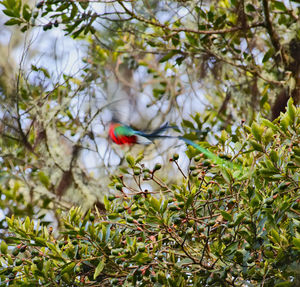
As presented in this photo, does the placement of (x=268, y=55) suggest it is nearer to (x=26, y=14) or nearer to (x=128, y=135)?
(x=128, y=135)

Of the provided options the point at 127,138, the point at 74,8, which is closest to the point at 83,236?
the point at 127,138

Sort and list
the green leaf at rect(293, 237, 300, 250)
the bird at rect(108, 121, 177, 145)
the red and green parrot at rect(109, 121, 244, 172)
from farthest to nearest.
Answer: the bird at rect(108, 121, 177, 145), the red and green parrot at rect(109, 121, 244, 172), the green leaf at rect(293, 237, 300, 250)

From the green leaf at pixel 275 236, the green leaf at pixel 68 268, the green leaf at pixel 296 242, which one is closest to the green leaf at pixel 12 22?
the green leaf at pixel 68 268

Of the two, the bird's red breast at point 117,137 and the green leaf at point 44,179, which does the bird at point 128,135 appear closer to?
the bird's red breast at point 117,137

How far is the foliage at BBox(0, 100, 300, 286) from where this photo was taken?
1.75m

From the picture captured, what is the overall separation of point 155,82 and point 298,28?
178 centimetres

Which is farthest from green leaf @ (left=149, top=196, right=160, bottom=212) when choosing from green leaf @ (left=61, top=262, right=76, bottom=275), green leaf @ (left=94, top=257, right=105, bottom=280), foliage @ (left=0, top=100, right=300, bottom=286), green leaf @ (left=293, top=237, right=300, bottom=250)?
green leaf @ (left=293, top=237, right=300, bottom=250)

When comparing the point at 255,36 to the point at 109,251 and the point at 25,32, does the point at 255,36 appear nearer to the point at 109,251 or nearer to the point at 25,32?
the point at 25,32

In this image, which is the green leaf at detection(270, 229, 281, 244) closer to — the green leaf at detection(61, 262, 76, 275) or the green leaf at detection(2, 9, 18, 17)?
the green leaf at detection(61, 262, 76, 275)

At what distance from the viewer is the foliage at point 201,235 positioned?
1.75 meters

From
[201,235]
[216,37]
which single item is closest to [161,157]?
[216,37]

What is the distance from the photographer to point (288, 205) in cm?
172

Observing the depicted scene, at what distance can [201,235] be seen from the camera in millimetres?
1924

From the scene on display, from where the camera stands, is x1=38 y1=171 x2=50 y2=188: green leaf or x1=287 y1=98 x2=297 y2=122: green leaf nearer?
x1=287 y1=98 x2=297 y2=122: green leaf
